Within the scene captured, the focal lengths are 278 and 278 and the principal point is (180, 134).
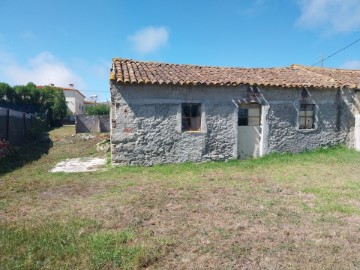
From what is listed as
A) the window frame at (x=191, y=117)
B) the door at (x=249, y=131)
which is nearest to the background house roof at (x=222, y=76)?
the window frame at (x=191, y=117)

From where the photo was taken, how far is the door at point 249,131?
10.8m

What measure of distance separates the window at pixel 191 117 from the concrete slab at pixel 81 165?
130 inches

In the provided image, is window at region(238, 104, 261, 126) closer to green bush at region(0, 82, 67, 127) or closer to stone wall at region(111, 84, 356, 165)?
stone wall at region(111, 84, 356, 165)

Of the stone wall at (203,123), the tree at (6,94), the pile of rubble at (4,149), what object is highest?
the tree at (6,94)

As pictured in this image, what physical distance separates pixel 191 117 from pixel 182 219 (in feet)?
18.7

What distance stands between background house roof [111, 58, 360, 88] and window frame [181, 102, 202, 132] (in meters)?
0.86

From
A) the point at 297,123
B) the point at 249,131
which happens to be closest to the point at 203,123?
the point at 249,131

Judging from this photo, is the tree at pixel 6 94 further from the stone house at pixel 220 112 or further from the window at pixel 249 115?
the window at pixel 249 115

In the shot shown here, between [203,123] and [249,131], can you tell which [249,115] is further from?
[203,123]

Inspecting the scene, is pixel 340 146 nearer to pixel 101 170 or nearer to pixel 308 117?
pixel 308 117

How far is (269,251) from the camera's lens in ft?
12.5

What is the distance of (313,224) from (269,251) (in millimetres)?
1395

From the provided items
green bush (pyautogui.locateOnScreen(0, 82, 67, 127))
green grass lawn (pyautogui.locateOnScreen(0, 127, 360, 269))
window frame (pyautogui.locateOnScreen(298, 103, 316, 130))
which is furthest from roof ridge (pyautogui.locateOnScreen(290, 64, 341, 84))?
green bush (pyautogui.locateOnScreen(0, 82, 67, 127))

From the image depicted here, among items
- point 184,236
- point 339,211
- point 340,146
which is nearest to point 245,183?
point 339,211
